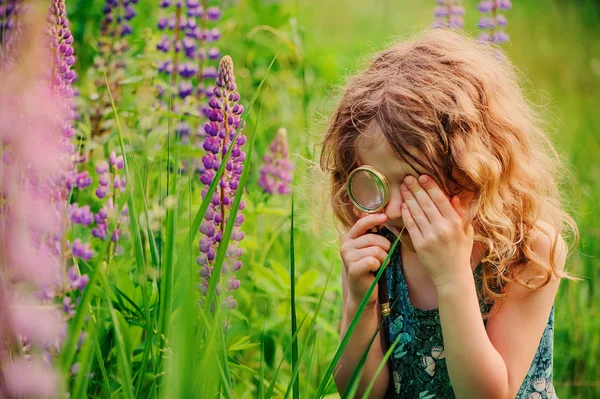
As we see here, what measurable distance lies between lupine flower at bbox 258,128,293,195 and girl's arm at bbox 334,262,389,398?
30.6 inches

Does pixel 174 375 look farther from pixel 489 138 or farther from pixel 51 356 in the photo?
pixel 489 138

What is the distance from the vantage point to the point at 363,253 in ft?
5.60

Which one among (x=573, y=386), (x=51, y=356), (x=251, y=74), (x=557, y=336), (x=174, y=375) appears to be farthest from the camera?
(x=251, y=74)

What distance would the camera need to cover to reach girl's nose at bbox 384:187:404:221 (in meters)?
1.65

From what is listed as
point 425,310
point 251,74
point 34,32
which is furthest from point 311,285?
point 251,74

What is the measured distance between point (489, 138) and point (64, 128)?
1034 mm

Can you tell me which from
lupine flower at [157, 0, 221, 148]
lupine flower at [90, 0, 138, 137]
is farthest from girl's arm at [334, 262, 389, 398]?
lupine flower at [90, 0, 138, 137]

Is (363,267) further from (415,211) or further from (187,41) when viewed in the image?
(187,41)

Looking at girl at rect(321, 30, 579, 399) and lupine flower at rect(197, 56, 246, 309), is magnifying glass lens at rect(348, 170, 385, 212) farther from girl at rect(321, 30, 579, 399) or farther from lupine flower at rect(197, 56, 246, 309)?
lupine flower at rect(197, 56, 246, 309)

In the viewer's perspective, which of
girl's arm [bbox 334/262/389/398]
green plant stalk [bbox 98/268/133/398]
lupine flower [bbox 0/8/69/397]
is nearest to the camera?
lupine flower [bbox 0/8/69/397]

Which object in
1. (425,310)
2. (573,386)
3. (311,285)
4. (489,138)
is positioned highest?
(489,138)

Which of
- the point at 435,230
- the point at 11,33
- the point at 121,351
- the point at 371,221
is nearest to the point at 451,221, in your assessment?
the point at 435,230

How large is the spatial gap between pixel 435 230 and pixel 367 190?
7.1 inches

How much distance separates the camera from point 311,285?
2.39m
